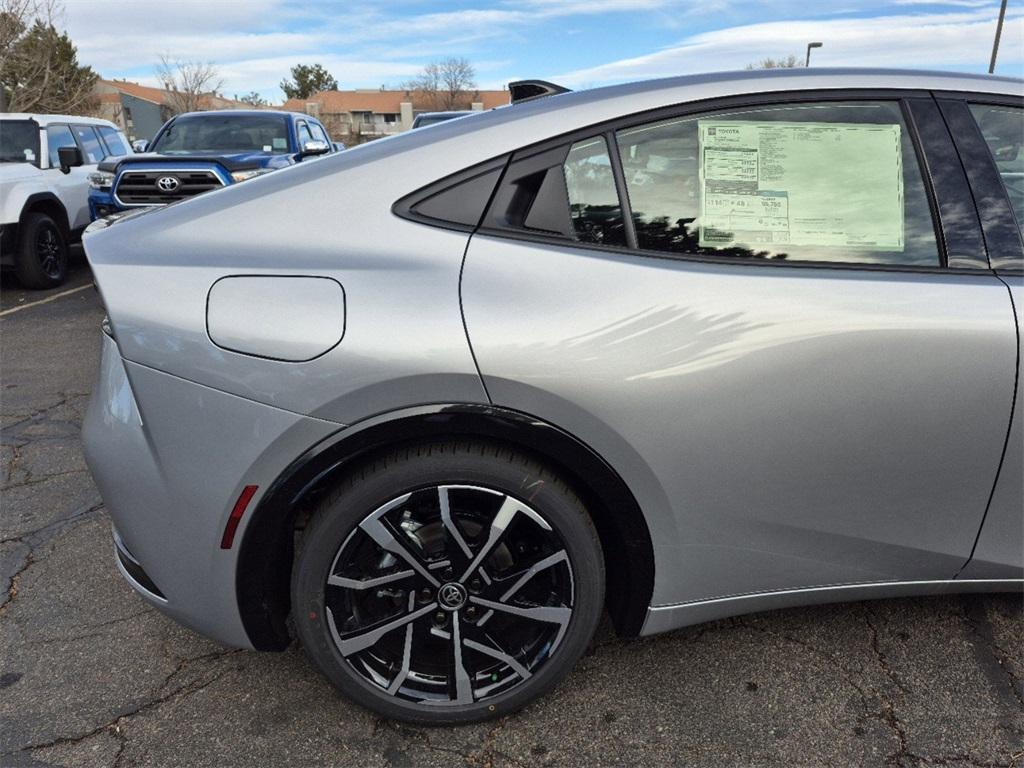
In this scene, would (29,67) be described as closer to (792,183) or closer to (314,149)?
(314,149)

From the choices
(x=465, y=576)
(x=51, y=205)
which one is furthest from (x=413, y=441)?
(x=51, y=205)

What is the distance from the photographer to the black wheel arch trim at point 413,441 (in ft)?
5.77

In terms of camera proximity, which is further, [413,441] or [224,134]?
[224,134]

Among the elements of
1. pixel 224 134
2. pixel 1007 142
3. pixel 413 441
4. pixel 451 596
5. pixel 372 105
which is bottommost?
pixel 451 596

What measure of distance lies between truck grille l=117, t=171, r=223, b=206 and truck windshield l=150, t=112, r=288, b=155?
1.16m

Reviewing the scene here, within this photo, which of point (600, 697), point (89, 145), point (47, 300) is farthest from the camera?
point (89, 145)

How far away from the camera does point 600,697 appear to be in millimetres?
2133

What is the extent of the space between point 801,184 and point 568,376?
793mm

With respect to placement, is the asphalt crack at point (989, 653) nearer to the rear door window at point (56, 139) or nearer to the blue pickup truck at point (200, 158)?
the blue pickup truck at point (200, 158)

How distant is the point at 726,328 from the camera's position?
1.78 meters

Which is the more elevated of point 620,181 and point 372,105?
point 372,105

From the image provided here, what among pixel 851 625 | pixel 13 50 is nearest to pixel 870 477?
pixel 851 625

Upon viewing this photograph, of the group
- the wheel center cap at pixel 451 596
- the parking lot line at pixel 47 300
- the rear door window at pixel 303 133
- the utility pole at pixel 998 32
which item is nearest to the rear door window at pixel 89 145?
the parking lot line at pixel 47 300

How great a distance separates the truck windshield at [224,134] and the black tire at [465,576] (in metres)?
7.64
